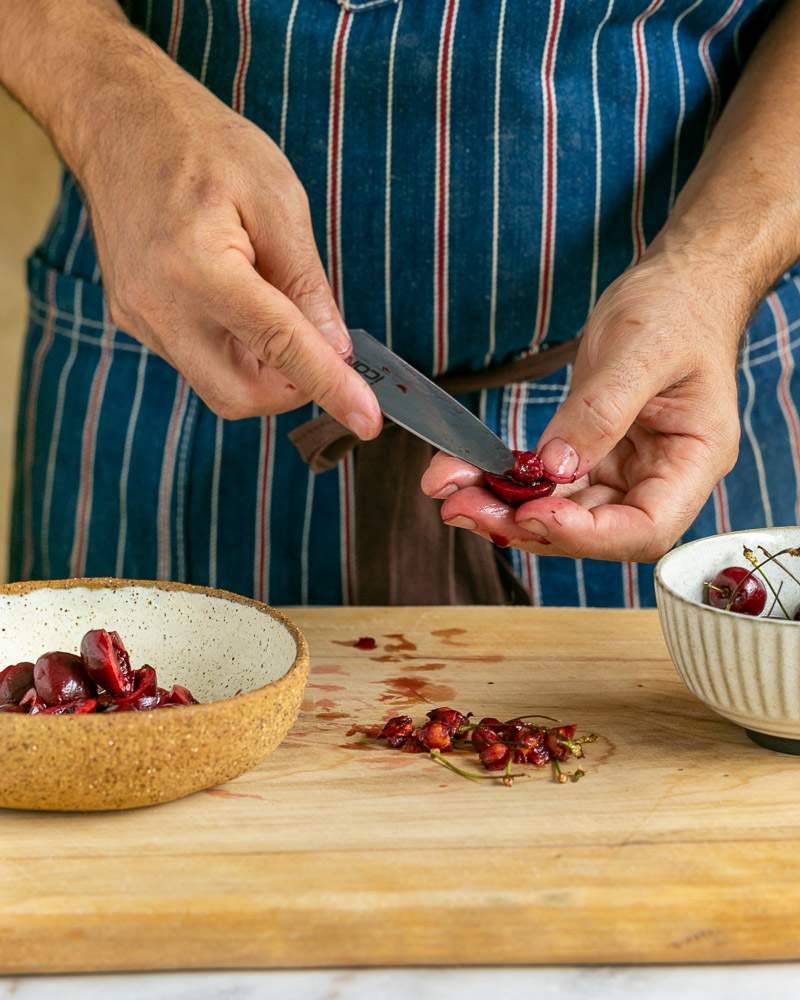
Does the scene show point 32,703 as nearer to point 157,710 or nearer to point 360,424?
point 157,710

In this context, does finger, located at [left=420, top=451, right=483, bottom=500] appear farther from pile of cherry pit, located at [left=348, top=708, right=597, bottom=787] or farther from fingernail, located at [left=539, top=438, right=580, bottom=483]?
pile of cherry pit, located at [left=348, top=708, right=597, bottom=787]

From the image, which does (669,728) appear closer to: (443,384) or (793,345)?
(443,384)

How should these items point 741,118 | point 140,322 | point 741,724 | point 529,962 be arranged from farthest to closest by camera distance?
point 741,118, point 140,322, point 741,724, point 529,962

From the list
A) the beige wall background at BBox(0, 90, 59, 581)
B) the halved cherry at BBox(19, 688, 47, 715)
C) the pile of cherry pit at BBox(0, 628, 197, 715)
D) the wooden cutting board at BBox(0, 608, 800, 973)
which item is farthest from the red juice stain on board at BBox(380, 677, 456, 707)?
the beige wall background at BBox(0, 90, 59, 581)

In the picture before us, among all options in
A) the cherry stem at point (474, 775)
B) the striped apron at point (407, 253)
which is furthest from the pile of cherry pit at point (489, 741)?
the striped apron at point (407, 253)

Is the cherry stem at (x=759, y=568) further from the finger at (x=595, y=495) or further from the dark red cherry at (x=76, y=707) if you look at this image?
the dark red cherry at (x=76, y=707)

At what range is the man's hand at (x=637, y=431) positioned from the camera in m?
1.26

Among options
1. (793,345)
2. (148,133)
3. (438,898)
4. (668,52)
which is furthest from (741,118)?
(438,898)

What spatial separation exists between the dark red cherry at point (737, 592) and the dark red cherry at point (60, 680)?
1.94 ft

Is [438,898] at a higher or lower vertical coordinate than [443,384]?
lower

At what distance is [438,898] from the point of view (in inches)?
36.6

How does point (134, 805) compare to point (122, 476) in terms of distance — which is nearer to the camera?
point (134, 805)

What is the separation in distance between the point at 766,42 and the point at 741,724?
3.24 ft

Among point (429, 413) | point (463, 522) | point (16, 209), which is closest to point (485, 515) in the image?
point (463, 522)
